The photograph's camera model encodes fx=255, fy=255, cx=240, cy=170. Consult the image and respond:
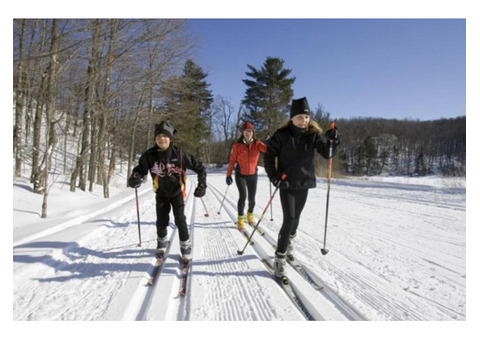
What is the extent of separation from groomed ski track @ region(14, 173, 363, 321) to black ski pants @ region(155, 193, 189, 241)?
1.31ft

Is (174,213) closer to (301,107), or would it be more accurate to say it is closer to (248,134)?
(301,107)

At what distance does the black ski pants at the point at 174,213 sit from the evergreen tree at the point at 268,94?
27637 mm

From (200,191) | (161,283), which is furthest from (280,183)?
(161,283)

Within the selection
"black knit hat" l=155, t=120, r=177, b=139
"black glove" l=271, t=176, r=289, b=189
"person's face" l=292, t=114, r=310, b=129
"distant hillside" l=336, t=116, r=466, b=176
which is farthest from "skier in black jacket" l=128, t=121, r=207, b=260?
"distant hillside" l=336, t=116, r=466, b=176

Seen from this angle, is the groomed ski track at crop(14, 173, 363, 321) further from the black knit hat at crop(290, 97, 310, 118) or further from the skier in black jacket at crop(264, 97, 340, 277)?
the black knit hat at crop(290, 97, 310, 118)

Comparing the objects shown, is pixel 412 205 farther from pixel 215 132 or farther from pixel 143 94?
pixel 215 132

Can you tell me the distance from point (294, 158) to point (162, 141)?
176 centimetres

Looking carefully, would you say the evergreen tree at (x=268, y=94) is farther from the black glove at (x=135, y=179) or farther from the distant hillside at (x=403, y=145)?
the distant hillside at (x=403, y=145)

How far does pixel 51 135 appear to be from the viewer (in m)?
6.09

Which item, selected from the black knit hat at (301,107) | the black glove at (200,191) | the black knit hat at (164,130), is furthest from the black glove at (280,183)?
the black knit hat at (164,130)

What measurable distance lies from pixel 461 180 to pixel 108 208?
58.9 ft

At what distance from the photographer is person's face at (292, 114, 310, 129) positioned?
10.4 ft

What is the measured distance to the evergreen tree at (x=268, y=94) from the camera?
30984 mm

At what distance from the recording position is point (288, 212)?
123 inches
